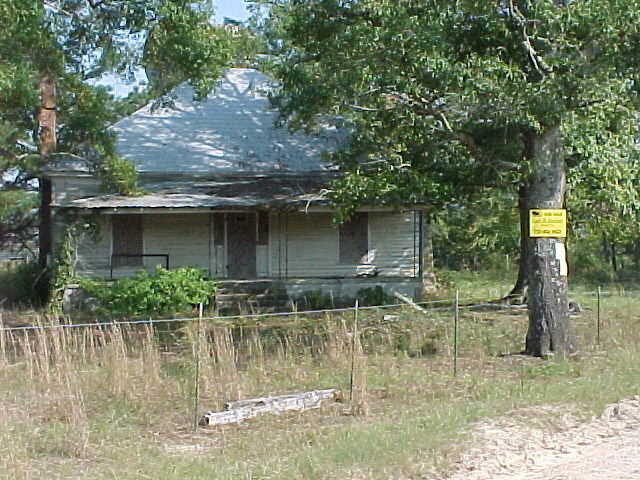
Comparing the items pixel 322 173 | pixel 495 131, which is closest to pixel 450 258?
pixel 322 173

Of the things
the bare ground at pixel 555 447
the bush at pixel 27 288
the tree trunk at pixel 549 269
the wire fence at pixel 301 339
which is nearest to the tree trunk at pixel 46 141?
the bush at pixel 27 288

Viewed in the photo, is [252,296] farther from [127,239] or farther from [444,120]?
[444,120]

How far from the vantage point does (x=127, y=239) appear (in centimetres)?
2292

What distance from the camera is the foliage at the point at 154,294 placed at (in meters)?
19.4

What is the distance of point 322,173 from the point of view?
23.4 metres

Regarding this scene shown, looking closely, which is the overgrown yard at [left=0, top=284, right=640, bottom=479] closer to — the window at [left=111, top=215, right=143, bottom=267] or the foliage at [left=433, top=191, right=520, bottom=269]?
the window at [left=111, top=215, right=143, bottom=267]

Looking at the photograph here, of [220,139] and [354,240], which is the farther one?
[220,139]

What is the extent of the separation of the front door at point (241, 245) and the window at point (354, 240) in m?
2.44

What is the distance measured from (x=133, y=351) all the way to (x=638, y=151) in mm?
7867

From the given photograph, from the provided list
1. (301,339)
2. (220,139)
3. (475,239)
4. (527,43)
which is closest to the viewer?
(527,43)

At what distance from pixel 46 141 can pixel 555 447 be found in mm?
17645

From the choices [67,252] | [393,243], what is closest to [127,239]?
[67,252]

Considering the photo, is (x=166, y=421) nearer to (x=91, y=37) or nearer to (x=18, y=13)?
(x=18, y=13)

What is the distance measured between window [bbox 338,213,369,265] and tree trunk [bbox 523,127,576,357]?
443 inches
